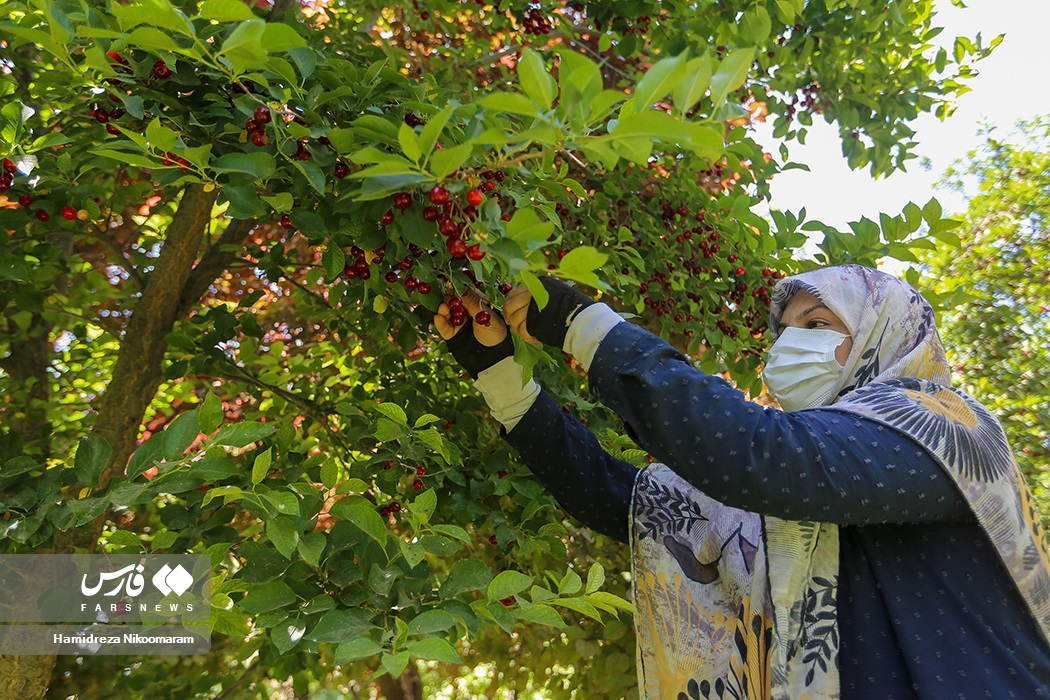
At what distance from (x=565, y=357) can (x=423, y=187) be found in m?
1.70

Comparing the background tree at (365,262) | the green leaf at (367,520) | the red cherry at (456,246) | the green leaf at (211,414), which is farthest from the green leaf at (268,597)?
the red cherry at (456,246)

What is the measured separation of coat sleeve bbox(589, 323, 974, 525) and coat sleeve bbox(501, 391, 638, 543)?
0.42 meters

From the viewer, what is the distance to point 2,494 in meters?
1.34

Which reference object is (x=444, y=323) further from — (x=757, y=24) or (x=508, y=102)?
(x=757, y=24)

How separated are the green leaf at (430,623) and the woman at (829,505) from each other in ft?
1.43

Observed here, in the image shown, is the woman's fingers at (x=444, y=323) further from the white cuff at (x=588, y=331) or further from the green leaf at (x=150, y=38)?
the green leaf at (x=150, y=38)

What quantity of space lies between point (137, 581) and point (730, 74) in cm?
130

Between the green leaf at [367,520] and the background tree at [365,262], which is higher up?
the background tree at [365,262]

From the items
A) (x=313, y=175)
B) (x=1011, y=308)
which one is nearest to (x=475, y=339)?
(x=313, y=175)

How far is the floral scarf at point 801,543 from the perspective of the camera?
1.35m

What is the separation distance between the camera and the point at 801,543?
1.43 meters

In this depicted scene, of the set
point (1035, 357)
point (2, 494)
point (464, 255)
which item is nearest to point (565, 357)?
point (464, 255)

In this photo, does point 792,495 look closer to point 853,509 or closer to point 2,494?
point 853,509

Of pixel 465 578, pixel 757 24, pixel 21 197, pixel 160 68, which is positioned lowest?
pixel 465 578
